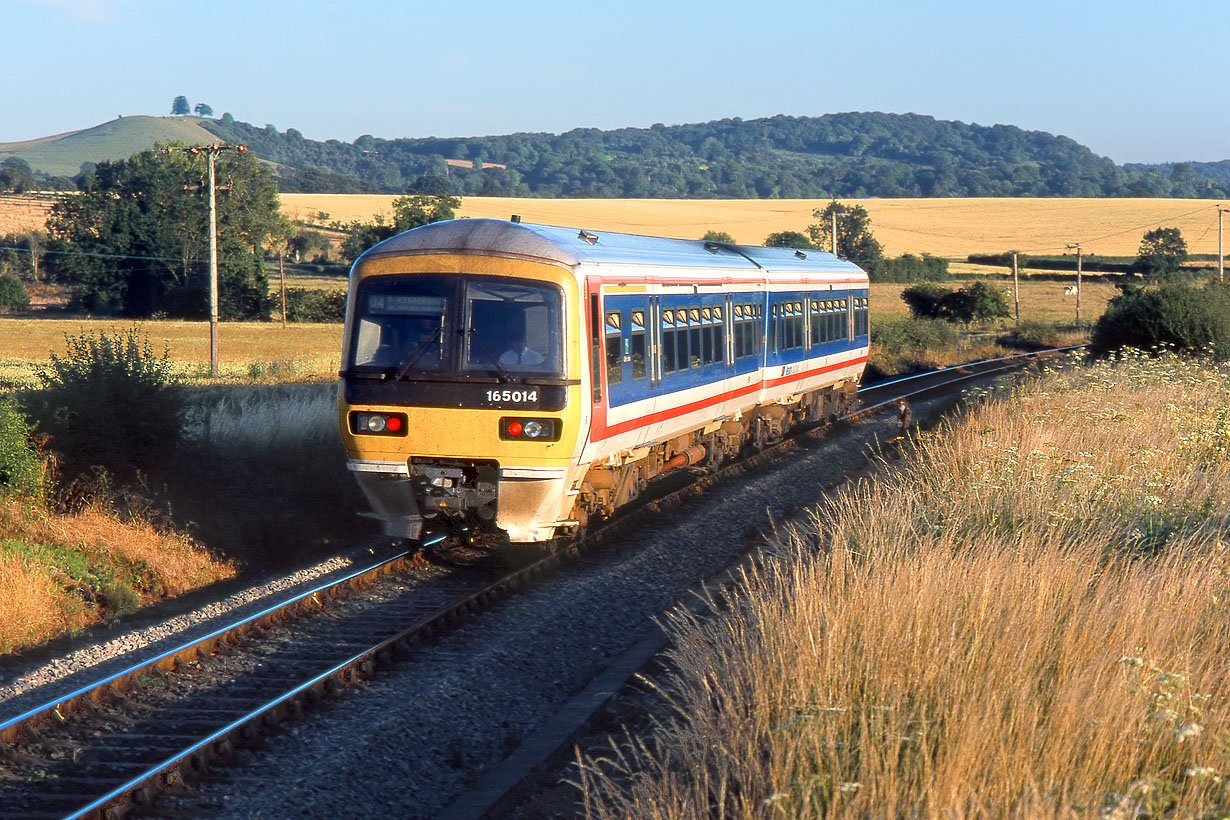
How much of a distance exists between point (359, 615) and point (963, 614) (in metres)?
5.66

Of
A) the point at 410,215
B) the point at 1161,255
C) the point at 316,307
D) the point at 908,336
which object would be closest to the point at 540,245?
the point at 908,336

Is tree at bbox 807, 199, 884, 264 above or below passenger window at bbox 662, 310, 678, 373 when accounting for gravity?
above

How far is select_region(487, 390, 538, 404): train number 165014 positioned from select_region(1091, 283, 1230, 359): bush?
25428 mm

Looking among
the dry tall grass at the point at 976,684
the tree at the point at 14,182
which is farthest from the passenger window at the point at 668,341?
the tree at the point at 14,182

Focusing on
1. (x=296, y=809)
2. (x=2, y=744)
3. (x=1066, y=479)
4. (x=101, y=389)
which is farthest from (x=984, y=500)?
(x=101, y=389)

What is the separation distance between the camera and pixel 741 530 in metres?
14.0

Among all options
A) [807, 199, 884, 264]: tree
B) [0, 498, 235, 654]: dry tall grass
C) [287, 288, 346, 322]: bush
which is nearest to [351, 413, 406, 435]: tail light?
[0, 498, 235, 654]: dry tall grass

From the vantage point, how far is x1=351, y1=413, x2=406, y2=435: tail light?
11203 mm

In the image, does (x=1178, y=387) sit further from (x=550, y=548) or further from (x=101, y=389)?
(x=101, y=389)

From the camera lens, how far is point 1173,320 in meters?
34.2

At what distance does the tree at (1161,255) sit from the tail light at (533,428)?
70319mm

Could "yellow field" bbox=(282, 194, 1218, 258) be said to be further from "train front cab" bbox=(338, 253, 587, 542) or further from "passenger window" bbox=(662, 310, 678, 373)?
"train front cab" bbox=(338, 253, 587, 542)

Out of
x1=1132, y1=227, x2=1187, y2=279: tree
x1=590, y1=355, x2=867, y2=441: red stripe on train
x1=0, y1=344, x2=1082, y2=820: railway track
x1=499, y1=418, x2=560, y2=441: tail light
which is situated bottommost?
x1=0, y1=344, x2=1082, y2=820: railway track

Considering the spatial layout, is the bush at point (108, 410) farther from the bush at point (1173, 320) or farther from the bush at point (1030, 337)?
the bush at point (1030, 337)
